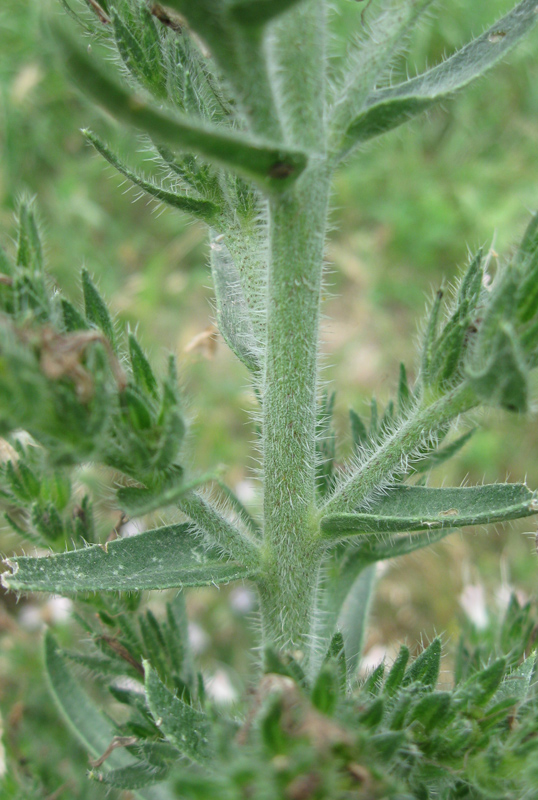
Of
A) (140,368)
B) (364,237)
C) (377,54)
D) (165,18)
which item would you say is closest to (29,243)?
(140,368)

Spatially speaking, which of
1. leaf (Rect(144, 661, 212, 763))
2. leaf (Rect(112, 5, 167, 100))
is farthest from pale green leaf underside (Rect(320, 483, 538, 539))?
leaf (Rect(112, 5, 167, 100))

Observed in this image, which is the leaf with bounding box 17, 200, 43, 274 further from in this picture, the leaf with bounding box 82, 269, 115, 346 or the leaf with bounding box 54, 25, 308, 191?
the leaf with bounding box 54, 25, 308, 191

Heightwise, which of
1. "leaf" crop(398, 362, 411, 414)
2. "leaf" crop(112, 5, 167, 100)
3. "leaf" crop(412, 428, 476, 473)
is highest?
"leaf" crop(112, 5, 167, 100)

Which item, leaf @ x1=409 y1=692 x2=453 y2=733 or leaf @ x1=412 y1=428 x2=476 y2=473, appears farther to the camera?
leaf @ x1=412 y1=428 x2=476 y2=473

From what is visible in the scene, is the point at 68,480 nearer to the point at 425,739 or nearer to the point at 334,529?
the point at 334,529

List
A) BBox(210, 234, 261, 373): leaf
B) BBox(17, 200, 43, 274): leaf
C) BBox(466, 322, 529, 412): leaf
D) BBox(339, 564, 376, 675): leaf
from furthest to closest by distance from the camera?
BBox(339, 564, 376, 675): leaf
BBox(210, 234, 261, 373): leaf
BBox(17, 200, 43, 274): leaf
BBox(466, 322, 529, 412): leaf

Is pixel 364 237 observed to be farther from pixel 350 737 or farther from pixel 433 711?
pixel 350 737

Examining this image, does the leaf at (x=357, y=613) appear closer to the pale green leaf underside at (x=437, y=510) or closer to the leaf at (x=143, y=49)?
the pale green leaf underside at (x=437, y=510)
